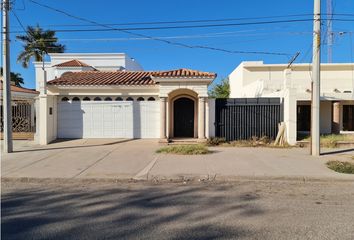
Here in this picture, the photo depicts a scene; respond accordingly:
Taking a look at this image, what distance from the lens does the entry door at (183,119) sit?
59.6ft

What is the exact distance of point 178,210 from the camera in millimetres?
6113

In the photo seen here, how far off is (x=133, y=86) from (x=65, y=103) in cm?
382

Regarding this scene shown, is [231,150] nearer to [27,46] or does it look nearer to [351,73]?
[351,73]

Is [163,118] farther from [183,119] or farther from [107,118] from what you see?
[107,118]

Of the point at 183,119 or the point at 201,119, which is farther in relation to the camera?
the point at 183,119

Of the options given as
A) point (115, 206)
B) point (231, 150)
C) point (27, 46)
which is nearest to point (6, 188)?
point (115, 206)

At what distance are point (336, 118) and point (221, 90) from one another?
82.4ft

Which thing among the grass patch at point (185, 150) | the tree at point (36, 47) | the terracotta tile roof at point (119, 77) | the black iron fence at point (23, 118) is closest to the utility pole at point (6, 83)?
the terracotta tile roof at point (119, 77)

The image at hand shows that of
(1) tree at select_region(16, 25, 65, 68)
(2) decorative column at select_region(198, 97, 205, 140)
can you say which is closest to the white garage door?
(2) decorative column at select_region(198, 97, 205, 140)

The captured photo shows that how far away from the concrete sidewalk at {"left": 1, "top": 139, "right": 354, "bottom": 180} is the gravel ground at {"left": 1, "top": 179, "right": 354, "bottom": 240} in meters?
0.61

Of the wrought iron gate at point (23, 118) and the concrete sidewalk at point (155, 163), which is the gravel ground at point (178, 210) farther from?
the wrought iron gate at point (23, 118)

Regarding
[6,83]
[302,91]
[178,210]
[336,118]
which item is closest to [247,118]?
[302,91]

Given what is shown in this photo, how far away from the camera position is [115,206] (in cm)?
639

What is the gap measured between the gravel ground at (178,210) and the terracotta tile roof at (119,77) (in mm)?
8648
